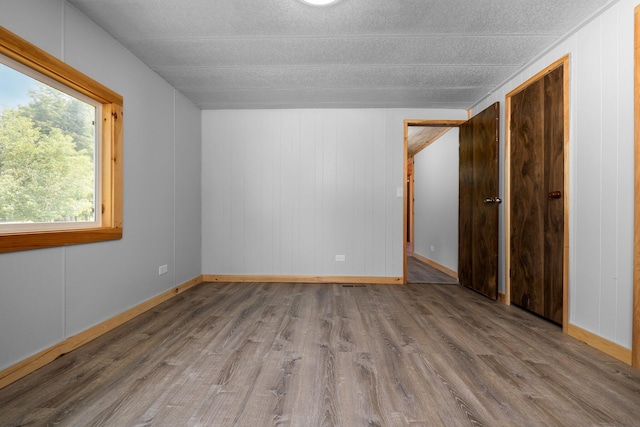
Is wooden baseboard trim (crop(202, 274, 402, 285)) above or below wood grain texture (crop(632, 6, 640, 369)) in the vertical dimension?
below

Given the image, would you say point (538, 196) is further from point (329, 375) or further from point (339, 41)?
point (329, 375)

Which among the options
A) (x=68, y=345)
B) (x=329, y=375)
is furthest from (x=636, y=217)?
(x=68, y=345)

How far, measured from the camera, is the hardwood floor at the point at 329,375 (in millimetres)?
1300

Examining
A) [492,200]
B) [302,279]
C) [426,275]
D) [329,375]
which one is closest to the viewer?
[329,375]

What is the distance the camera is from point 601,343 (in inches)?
76.8

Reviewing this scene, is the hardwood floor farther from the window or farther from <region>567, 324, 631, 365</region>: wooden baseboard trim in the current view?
the window

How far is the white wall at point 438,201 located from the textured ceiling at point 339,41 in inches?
53.9

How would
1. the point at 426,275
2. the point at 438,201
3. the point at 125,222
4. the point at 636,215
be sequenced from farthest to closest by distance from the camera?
the point at 438,201
the point at 426,275
the point at 125,222
the point at 636,215

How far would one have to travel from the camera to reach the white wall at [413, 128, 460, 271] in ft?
14.4

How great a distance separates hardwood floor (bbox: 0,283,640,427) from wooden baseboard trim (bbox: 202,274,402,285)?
1.23m

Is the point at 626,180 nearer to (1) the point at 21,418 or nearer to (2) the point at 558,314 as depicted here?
(2) the point at 558,314

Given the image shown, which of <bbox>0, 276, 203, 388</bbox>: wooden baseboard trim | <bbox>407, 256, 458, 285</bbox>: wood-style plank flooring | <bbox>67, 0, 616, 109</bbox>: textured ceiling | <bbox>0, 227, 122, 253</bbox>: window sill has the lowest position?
<bbox>407, 256, 458, 285</bbox>: wood-style plank flooring

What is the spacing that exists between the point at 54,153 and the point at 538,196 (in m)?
3.77

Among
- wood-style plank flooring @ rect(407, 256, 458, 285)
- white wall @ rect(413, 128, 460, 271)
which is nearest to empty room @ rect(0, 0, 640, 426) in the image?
wood-style plank flooring @ rect(407, 256, 458, 285)
